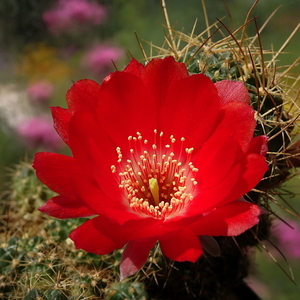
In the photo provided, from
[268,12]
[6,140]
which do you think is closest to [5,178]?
[6,140]

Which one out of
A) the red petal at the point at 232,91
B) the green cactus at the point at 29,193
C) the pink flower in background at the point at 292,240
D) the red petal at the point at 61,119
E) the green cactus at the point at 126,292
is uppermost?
the red petal at the point at 232,91

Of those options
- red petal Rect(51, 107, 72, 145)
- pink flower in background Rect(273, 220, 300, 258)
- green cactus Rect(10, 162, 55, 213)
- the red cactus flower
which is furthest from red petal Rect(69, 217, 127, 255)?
pink flower in background Rect(273, 220, 300, 258)

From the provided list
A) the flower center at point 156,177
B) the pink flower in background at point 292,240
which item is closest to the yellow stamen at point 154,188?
the flower center at point 156,177

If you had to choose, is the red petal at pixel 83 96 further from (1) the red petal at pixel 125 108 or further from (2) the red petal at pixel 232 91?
(2) the red petal at pixel 232 91

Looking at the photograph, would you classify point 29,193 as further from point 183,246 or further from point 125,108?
point 183,246

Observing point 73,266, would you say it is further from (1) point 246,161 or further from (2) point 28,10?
(2) point 28,10
